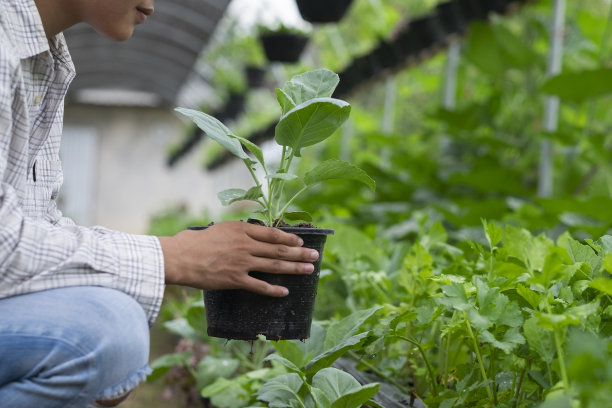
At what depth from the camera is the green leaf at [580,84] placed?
309 centimetres

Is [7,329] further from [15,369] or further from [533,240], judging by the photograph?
[533,240]

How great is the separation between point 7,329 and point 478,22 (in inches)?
136

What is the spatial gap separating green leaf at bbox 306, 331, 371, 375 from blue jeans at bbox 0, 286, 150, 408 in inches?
13.7

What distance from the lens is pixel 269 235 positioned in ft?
3.91

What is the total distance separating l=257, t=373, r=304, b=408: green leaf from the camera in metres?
1.32

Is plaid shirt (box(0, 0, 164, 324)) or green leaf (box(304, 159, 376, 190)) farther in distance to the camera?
green leaf (box(304, 159, 376, 190))

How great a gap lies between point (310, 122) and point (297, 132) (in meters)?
0.04

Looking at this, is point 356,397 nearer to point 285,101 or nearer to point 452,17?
point 285,101

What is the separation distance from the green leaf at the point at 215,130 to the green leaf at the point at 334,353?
0.36 metres

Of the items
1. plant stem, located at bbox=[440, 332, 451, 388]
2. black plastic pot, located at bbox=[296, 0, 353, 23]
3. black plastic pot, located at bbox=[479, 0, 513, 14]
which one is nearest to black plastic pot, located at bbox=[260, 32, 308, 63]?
black plastic pot, located at bbox=[296, 0, 353, 23]

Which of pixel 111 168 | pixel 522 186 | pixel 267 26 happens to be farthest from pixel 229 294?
pixel 111 168

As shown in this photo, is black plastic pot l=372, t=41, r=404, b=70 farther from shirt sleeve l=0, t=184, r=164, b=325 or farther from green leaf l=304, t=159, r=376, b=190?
shirt sleeve l=0, t=184, r=164, b=325

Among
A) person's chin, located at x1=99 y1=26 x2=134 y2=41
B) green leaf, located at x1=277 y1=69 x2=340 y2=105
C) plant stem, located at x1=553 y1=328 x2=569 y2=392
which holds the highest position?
person's chin, located at x1=99 y1=26 x2=134 y2=41

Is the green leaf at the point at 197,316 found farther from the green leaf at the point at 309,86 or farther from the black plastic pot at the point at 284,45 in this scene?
the black plastic pot at the point at 284,45
